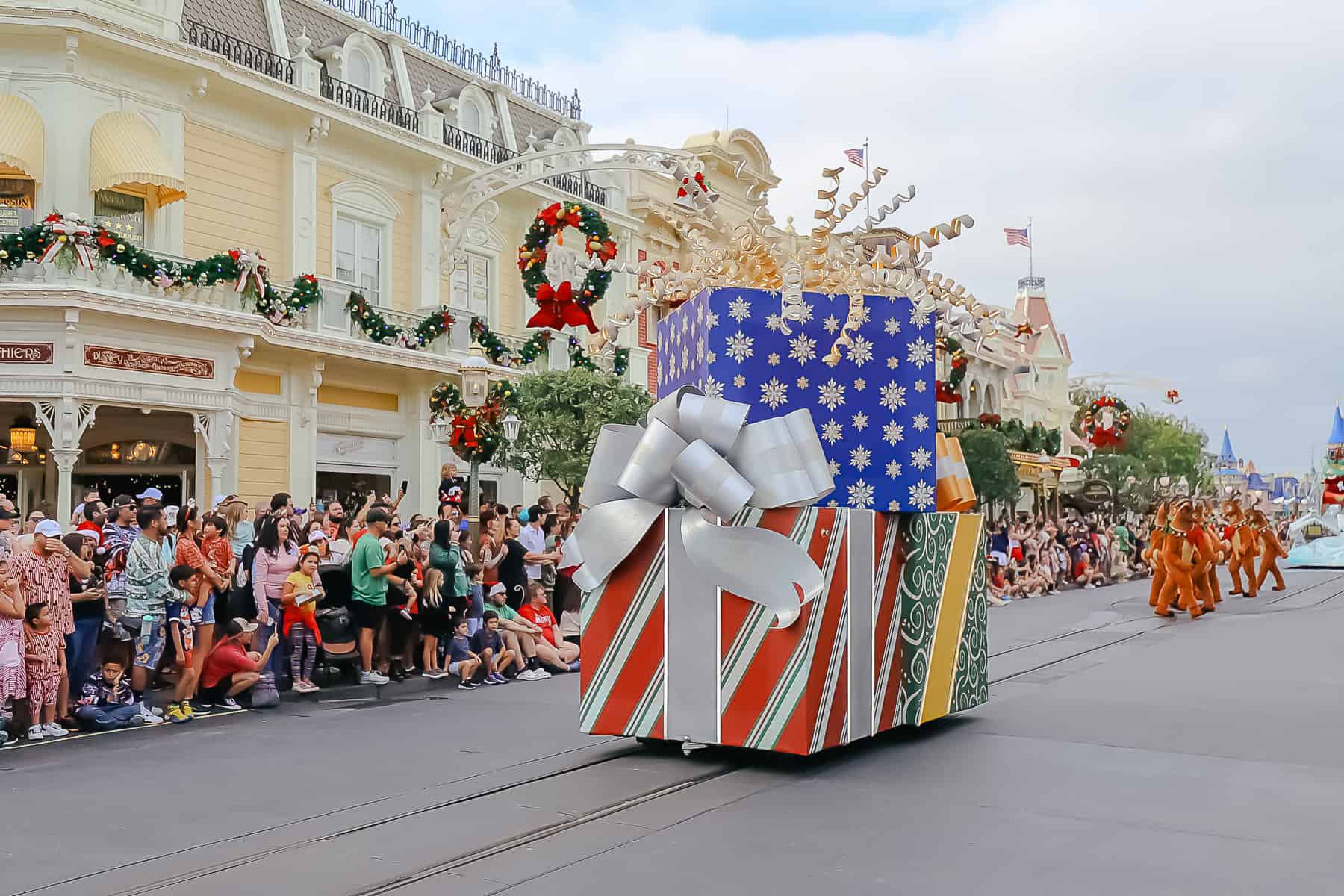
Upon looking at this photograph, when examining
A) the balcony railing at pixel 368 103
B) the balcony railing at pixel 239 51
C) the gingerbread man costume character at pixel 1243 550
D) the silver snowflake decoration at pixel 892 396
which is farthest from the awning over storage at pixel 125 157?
the gingerbread man costume character at pixel 1243 550

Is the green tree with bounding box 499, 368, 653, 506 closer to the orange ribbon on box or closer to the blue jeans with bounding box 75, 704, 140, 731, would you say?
the blue jeans with bounding box 75, 704, 140, 731

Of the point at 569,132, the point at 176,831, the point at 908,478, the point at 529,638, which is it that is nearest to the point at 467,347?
the point at 569,132

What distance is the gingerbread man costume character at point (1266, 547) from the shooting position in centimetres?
2342

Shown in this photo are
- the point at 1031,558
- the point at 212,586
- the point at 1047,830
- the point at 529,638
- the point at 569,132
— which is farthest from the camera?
the point at 569,132

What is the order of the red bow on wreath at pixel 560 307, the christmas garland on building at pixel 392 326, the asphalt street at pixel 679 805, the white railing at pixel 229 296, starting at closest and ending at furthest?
1. the asphalt street at pixel 679 805
2. the white railing at pixel 229 296
3. the red bow on wreath at pixel 560 307
4. the christmas garland on building at pixel 392 326

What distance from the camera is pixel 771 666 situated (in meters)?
6.68

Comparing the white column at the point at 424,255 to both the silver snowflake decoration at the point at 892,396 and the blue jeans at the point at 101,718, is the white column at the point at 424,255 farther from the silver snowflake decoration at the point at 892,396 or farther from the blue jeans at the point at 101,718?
the silver snowflake decoration at the point at 892,396

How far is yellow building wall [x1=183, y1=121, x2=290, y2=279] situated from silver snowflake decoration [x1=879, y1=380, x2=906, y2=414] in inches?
544

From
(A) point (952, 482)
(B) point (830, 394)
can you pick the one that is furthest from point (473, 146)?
(B) point (830, 394)

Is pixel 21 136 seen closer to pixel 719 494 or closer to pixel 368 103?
Answer: pixel 368 103

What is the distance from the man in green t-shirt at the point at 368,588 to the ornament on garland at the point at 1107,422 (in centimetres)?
2578

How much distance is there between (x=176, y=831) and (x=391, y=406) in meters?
16.8

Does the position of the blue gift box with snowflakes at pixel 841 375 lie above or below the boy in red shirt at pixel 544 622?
above

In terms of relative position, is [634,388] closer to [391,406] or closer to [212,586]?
[391,406]
